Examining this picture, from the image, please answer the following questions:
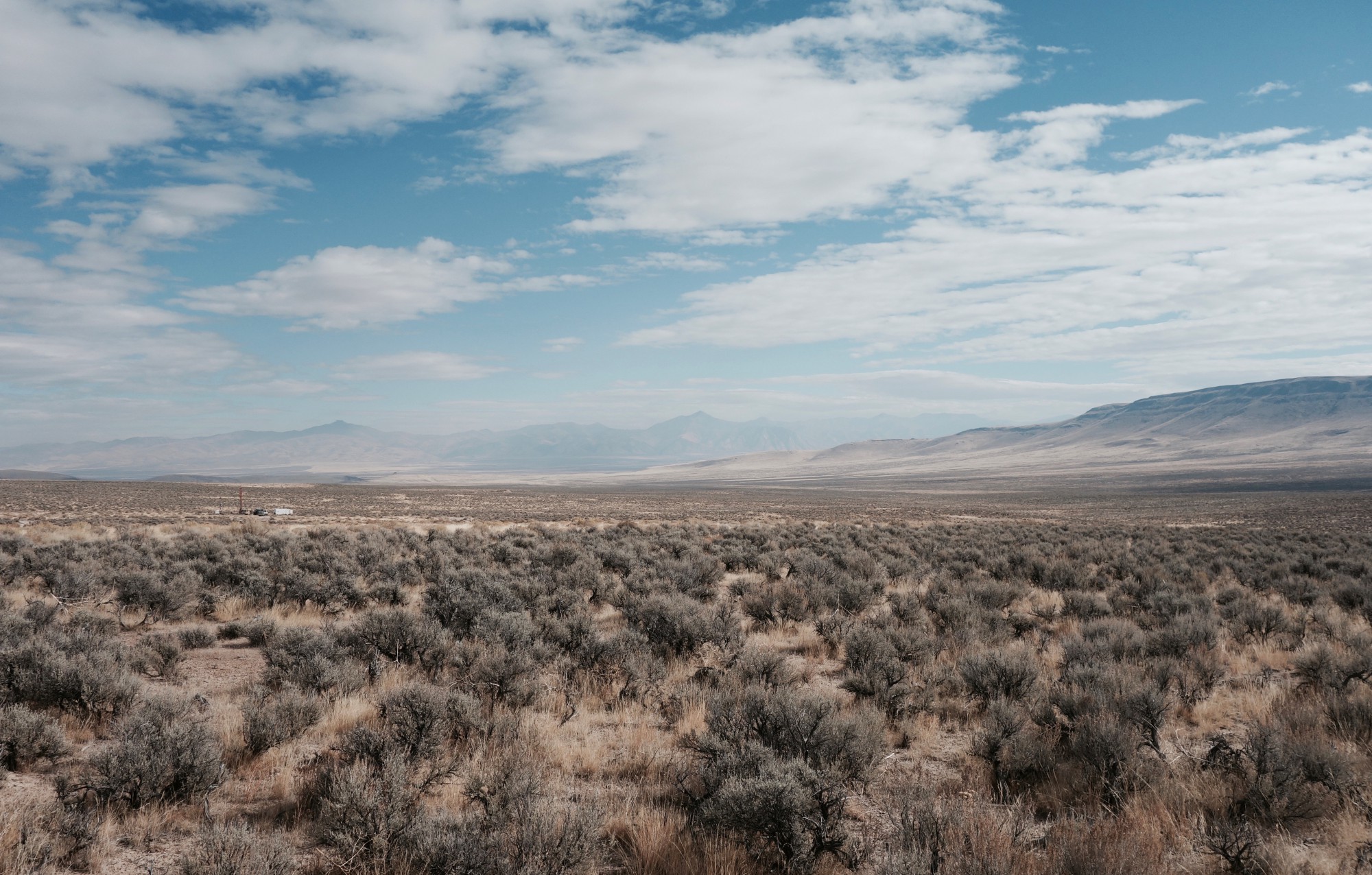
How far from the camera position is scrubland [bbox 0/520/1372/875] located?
416 cm

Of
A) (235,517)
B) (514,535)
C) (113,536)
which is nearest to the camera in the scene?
(113,536)

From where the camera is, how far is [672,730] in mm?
6742

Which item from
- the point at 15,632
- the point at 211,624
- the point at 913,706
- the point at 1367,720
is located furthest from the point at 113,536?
the point at 1367,720

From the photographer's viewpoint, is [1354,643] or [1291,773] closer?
[1291,773]

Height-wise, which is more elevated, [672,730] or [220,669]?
[220,669]

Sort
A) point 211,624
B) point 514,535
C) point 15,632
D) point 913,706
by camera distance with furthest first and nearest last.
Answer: point 514,535
point 211,624
point 15,632
point 913,706

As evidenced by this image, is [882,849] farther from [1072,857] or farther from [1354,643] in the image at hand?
[1354,643]

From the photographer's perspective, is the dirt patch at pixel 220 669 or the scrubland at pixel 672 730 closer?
the scrubland at pixel 672 730

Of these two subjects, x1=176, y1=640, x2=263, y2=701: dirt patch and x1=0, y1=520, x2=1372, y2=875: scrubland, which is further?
x1=176, y1=640, x2=263, y2=701: dirt patch

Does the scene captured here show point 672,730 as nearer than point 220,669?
Yes

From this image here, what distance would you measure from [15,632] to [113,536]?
17.2m

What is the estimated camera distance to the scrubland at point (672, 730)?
4.16 metres

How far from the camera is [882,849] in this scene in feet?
13.4

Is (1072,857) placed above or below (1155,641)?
above
